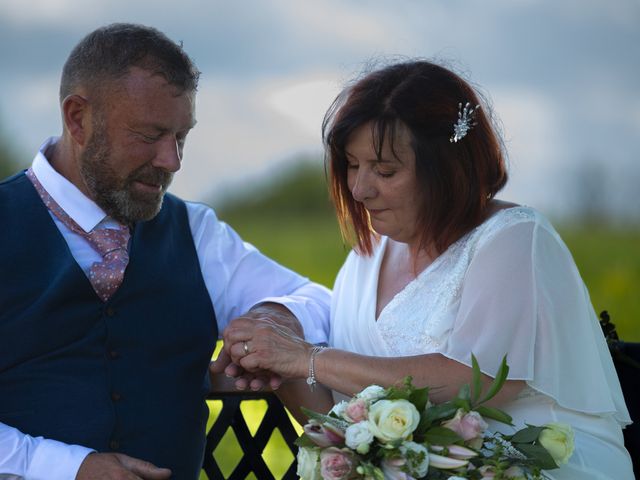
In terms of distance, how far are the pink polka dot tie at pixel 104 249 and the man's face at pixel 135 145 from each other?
75 mm

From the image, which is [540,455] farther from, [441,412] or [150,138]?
[150,138]

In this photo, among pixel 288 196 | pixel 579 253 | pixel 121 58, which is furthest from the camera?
pixel 288 196

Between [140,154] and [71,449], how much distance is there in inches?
36.5

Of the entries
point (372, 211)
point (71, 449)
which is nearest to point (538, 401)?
point (372, 211)

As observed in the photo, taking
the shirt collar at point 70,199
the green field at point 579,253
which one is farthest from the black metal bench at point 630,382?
the green field at point 579,253

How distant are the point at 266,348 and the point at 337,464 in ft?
2.38

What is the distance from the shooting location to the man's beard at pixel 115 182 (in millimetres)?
2947

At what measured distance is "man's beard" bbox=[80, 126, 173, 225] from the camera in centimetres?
295

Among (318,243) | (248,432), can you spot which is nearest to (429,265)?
(248,432)

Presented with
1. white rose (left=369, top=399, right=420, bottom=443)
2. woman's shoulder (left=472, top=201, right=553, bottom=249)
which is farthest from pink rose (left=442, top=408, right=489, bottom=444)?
woman's shoulder (left=472, top=201, right=553, bottom=249)

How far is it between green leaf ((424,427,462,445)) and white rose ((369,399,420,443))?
67 millimetres

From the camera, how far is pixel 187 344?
3.03 meters

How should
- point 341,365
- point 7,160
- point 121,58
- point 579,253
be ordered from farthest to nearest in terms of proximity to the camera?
1. point 7,160
2. point 579,253
3. point 121,58
4. point 341,365

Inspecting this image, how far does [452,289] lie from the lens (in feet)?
9.52
